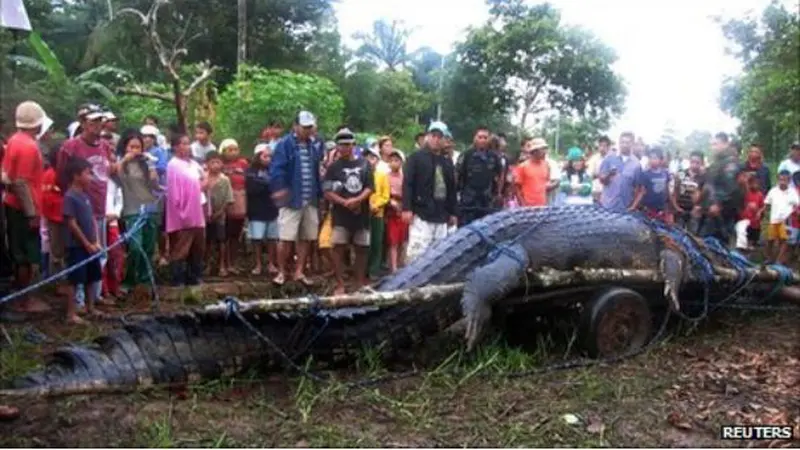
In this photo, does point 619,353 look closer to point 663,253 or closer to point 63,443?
point 663,253

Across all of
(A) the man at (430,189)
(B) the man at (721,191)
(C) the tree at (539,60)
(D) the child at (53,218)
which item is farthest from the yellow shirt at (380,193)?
(C) the tree at (539,60)

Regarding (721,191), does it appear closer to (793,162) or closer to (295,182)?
(793,162)

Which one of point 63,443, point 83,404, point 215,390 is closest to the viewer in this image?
point 63,443

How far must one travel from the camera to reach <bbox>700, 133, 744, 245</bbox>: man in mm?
8133

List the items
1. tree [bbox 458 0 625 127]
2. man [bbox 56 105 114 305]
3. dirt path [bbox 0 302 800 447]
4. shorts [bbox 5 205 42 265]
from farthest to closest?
tree [bbox 458 0 625 127] → shorts [bbox 5 205 42 265] → man [bbox 56 105 114 305] → dirt path [bbox 0 302 800 447]

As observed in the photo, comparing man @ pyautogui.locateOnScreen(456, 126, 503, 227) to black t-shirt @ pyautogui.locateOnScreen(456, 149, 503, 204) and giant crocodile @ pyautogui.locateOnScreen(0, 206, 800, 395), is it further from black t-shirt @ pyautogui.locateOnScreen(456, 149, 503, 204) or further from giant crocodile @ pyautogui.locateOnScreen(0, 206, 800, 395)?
giant crocodile @ pyautogui.locateOnScreen(0, 206, 800, 395)

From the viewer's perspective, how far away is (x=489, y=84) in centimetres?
2589

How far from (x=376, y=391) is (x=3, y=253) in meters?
3.29

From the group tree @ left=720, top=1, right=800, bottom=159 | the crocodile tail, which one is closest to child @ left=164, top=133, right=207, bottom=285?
the crocodile tail

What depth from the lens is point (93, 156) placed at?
5.77m

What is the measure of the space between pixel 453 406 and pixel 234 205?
4.30m

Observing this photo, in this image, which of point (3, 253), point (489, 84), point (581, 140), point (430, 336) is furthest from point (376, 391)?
point (581, 140)

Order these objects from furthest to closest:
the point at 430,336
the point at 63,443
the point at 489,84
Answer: the point at 489,84, the point at 430,336, the point at 63,443

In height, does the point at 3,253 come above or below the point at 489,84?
below
